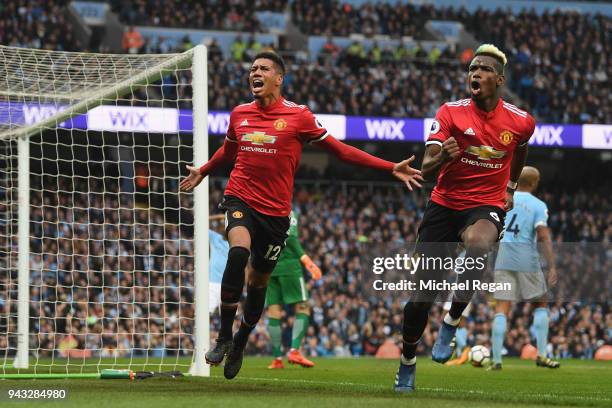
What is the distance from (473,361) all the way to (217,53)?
1966cm

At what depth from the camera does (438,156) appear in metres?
7.33

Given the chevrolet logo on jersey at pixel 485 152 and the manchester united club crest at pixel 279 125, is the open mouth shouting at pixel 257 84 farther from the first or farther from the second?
the chevrolet logo on jersey at pixel 485 152

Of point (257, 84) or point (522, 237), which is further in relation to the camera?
point (522, 237)

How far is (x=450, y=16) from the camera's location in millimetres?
37969

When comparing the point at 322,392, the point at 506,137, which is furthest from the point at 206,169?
the point at 506,137

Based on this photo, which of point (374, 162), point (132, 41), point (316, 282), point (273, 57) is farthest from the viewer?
point (132, 41)

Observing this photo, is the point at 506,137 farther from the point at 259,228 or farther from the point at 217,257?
the point at 217,257

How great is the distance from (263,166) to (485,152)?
1.68m

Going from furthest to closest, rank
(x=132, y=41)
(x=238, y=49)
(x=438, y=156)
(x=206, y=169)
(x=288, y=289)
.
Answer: (x=238, y=49), (x=132, y=41), (x=288, y=289), (x=206, y=169), (x=438, y=156)

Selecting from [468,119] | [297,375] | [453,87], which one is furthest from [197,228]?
[453,87]

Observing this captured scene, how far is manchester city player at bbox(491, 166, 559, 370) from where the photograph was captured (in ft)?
40.1

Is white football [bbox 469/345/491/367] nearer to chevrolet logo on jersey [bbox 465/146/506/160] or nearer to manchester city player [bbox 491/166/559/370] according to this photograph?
manchester city player [bbox 491/166/559/370]

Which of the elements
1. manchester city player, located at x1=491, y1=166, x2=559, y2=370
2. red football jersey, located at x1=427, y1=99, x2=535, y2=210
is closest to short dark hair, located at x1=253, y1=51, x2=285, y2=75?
red football jersey, located at x1=427, y1=99, x2=535, y2=210

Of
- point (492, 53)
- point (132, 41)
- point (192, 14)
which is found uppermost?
point (492, 53)
